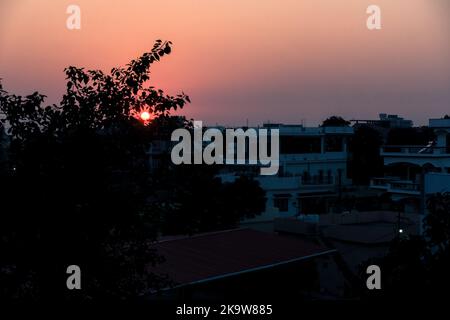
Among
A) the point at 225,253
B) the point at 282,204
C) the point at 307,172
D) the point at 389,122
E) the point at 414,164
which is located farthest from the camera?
the point at 389,122

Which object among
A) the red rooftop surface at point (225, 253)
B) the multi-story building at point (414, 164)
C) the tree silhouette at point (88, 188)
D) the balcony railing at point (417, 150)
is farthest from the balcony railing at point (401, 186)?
the tree silhouette at point (88, 188)

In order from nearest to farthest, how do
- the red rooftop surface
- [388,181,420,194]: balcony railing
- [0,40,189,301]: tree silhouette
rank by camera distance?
[0,40,189,301]: tree silhouette, the red rooftop surface, [388,181,420,194]: balcony railing

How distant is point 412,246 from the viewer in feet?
18.4

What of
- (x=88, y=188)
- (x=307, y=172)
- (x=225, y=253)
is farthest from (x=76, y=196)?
(x=307, y=172)

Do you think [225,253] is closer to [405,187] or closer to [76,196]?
[76,196]

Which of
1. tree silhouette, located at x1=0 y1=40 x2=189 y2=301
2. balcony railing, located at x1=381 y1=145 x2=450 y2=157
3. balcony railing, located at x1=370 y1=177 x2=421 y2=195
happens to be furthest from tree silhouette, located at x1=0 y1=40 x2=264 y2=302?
balcony railing, located at x1=381 y1=145 x2=450 y2=157

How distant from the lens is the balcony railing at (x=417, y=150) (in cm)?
2199

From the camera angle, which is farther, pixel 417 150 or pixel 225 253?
pixel 417 150

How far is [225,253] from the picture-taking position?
11.0 meters

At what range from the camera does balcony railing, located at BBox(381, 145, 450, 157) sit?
21987 mm

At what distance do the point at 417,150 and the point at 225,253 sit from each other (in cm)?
1485

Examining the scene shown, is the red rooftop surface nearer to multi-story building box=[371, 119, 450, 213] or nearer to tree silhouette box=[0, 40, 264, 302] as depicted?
tree silhouette box=[0, 40, 264, 302]

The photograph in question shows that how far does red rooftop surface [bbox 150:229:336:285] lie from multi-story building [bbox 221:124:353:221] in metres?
12.0

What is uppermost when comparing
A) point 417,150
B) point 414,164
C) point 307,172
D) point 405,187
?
point 417,150
